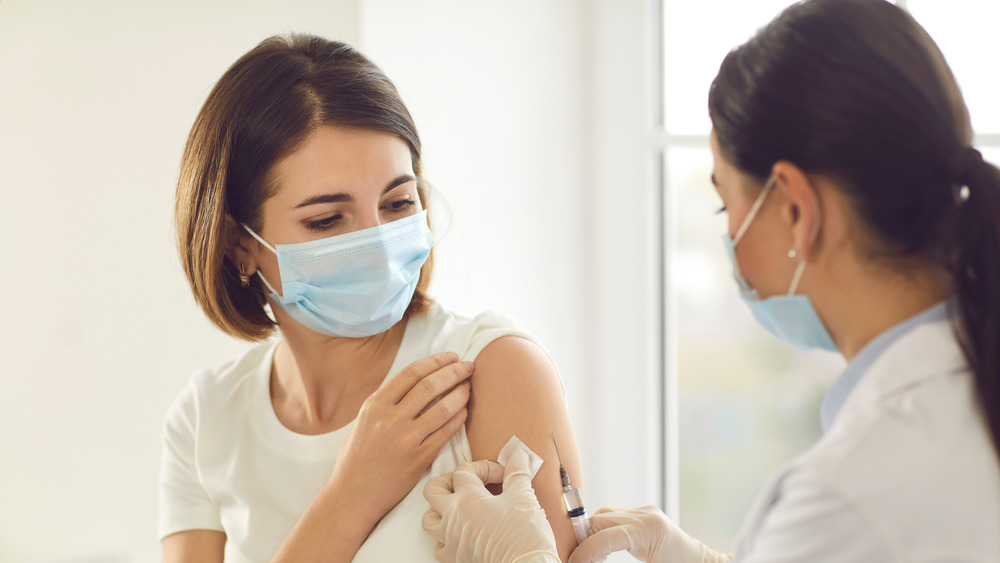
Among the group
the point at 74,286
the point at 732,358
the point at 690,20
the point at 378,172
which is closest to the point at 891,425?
the point at 378,172

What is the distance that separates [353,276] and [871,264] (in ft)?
2.81

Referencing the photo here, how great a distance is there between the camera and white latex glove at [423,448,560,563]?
1.14 metres

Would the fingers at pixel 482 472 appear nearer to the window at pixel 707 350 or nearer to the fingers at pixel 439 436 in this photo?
the fingers at pixel 439 436

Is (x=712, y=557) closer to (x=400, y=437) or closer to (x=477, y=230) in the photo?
(x=400, y=437)

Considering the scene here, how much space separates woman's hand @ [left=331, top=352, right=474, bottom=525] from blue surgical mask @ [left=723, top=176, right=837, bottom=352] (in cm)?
51

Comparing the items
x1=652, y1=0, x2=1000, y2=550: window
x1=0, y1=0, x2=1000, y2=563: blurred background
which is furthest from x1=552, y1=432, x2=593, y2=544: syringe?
x1=652, y1=0, x2=1000, y2=550: window

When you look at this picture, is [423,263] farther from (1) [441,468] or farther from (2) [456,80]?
(2) [456,80]

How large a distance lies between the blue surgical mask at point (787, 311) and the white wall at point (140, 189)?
1.26m

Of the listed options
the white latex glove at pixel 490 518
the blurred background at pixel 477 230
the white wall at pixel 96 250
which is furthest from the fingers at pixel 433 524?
the white wall at pixel 96 250

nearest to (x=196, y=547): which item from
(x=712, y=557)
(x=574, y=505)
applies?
(x=574, y=505)

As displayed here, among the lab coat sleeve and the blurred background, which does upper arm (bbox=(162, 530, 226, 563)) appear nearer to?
the blurred background

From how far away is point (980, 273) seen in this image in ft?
2.81

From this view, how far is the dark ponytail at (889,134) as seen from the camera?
860 mm

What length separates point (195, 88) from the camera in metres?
2.24
